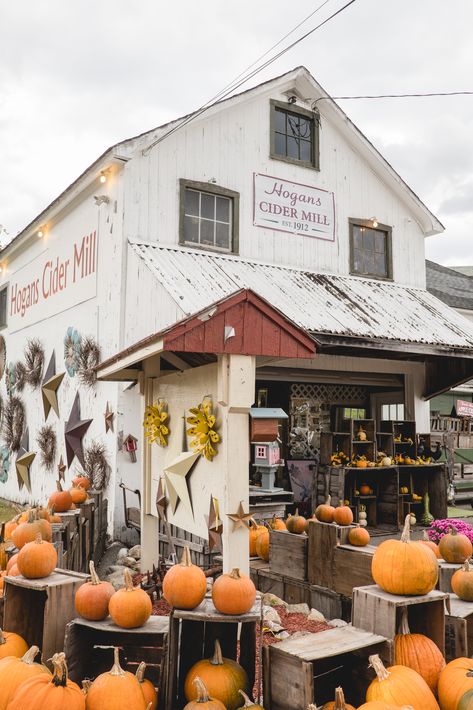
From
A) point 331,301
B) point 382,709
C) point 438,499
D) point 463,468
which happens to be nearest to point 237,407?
point 382,709

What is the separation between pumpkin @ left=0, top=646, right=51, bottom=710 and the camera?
8.36ft

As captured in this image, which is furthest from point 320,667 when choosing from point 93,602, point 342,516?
point 342,516

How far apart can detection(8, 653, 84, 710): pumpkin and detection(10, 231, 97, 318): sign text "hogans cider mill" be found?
345 inches

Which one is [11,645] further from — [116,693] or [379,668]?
[379,668]

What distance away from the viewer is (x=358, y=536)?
5.31m

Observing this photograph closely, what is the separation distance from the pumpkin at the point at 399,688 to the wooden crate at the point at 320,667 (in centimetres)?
15

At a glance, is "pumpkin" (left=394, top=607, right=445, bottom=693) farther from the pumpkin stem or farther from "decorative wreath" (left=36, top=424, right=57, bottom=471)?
"decorative wreath" (left=36, top=424, right=57, bottom=471)

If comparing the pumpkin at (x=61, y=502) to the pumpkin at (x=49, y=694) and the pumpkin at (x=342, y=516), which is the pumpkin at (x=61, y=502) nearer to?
the pumpkin at (x=342, y=516)

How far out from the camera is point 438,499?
37.0ft

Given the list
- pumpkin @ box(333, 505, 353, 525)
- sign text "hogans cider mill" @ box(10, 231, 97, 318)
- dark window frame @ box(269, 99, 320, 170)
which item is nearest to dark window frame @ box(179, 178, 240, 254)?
dark window frame @ box(269, 99, 320, 170)

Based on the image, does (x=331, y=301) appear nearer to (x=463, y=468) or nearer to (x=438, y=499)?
(x=438, y=499)

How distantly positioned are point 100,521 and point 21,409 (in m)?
6.40

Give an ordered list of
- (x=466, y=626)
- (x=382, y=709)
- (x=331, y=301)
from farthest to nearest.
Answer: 1. (x=331, y=301)
2. (x=466, y=626)
3. (x=382, y=709)

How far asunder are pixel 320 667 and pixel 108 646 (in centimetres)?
100
